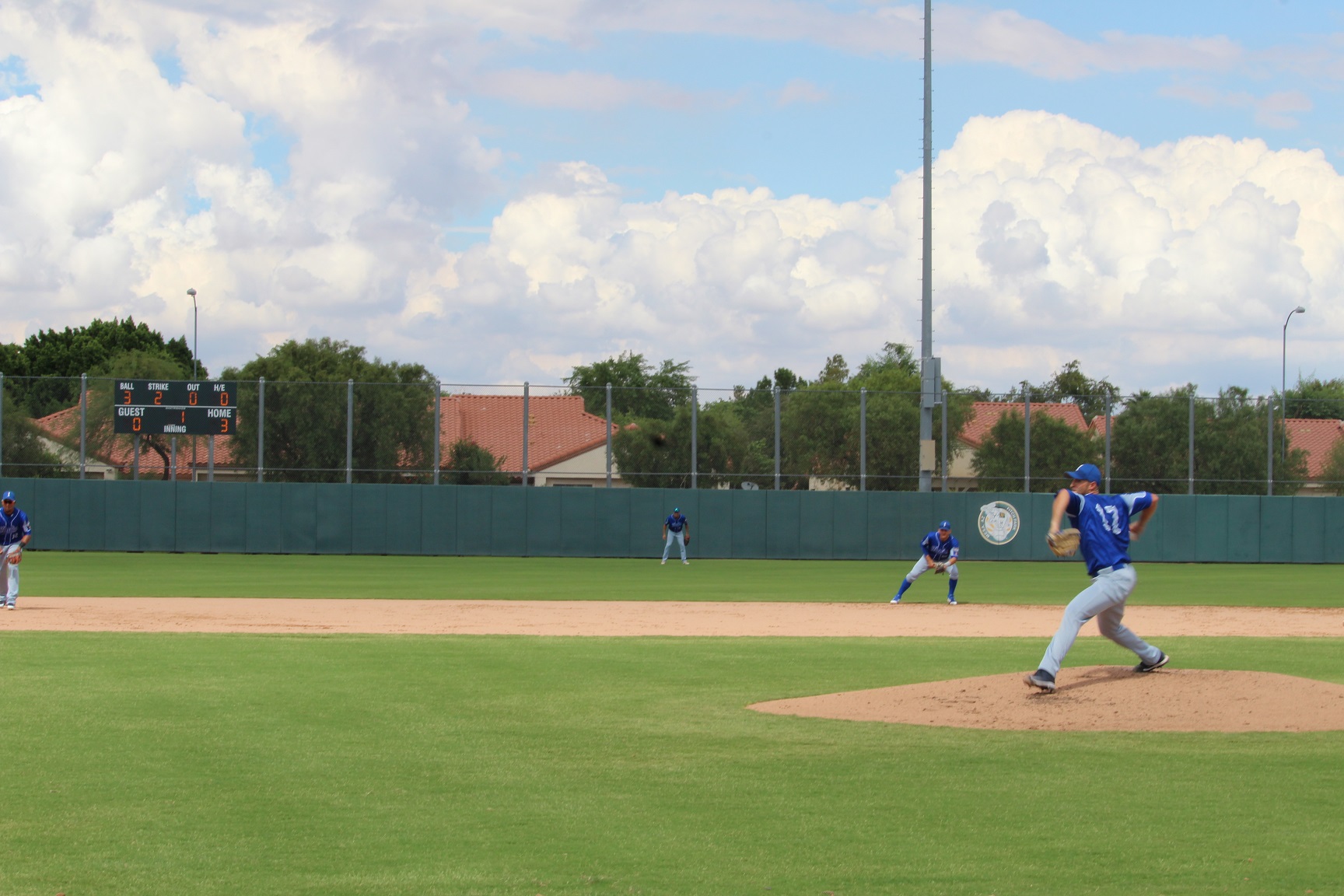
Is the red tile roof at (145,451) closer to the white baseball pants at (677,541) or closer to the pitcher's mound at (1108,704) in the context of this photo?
the white baseball pants at (677,541)

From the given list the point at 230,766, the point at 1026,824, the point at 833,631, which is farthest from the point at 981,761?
the point at 833,631

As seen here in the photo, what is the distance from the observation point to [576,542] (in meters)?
37.8

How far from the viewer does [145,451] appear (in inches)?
1507

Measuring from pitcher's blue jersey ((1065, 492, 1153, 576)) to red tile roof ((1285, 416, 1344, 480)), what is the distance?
3334 cm

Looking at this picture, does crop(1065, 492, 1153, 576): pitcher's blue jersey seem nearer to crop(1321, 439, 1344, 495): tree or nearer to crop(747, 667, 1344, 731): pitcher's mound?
crop(747, 667, 1344, 731): pitcher's mound

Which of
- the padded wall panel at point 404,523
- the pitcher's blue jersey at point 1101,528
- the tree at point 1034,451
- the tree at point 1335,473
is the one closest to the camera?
the pitcher's blue jersey at point 1101,528

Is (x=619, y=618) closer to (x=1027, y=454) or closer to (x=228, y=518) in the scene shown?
(x=228, y=518)

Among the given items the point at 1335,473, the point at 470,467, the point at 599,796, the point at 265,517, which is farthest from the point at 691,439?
the point at 599,796

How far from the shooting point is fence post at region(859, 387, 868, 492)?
39.0 m

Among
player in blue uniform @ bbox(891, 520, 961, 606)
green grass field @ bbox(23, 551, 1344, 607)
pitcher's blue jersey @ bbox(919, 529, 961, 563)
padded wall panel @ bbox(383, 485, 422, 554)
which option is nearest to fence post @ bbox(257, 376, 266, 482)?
green grass field @ bbox(23, 551, 1344, 607)

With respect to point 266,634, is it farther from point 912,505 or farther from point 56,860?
point 912,505

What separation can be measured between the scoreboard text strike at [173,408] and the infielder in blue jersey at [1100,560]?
30754 mm

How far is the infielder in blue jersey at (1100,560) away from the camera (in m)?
9.97

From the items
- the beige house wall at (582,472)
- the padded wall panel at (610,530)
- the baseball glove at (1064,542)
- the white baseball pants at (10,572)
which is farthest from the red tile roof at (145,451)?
the baseball glove at (1064,542)
